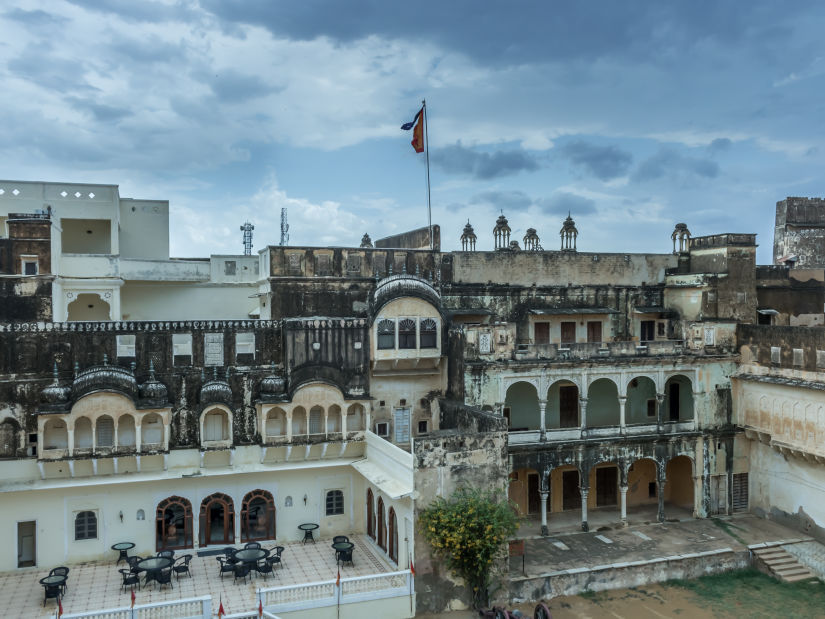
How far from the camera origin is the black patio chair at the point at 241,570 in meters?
24.0

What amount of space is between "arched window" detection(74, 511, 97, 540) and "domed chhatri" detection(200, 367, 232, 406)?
5561 mm

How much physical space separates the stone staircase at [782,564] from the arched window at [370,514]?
14.5 meters

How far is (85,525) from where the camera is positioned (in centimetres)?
2602

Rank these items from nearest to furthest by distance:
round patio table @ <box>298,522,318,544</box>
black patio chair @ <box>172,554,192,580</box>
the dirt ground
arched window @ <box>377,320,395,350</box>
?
the dirt ground
black patio chair @ <box>172,554,192,580</box>
round patio table @ <box>298,522,318,544</box>
arched window @ <box>377,320,395,350</box>

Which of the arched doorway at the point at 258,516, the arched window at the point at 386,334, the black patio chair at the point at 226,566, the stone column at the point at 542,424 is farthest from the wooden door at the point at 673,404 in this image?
the black patio chair at the point at 226,566

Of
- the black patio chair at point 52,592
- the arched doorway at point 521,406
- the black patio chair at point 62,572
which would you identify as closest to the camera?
the black patio chair at point 52,592

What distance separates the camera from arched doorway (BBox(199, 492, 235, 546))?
→ 1075 inches

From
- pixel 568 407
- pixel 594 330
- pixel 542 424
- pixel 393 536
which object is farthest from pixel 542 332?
pixel 393 536

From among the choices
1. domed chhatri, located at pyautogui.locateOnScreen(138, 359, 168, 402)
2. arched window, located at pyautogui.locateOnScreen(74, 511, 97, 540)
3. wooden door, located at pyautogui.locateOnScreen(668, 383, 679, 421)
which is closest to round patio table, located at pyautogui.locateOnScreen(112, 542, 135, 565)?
arched window, located at pyautogui.locateOnScreen(74, 511, 97, 540)

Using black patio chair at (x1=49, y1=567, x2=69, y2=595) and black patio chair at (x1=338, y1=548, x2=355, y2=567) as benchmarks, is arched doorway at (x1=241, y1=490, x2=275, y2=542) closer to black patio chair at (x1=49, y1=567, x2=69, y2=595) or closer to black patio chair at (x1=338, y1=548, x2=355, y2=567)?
black patio chair at (x1=338, y1=548, x2=355, y2=567)

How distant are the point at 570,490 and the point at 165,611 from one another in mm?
18992

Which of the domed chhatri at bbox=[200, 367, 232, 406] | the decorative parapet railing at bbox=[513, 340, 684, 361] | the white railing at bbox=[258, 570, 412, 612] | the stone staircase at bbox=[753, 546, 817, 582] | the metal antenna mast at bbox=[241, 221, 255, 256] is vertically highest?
the metal antenna mast at bbox=[241, 221, 255, 256]

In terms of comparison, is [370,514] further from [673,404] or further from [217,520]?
[673,404]

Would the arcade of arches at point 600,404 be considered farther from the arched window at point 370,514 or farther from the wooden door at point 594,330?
the arched window at point 370,514
